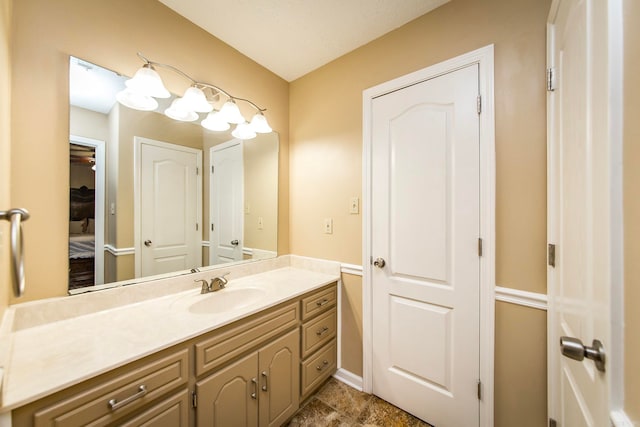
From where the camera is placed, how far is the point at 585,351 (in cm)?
59

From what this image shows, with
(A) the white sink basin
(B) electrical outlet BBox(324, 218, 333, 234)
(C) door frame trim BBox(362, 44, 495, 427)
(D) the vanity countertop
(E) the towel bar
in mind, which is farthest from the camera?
(B) electrical outlet BBox(324, 218, 333, 234)

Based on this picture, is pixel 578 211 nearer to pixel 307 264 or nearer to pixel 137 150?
pixel 307 264

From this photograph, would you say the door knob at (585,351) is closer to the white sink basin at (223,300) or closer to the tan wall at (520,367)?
the tan wall at (520,367)

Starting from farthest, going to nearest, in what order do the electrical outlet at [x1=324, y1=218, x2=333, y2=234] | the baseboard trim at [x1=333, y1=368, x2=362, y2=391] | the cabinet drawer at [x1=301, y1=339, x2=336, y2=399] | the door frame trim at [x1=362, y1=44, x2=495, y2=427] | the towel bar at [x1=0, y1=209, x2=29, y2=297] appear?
1. the electrical outlet at [x1=324, y1=218, x2=333, y2=234]
2. the baseboard trim at [x1=333, y1=368, x2=362, y2=391]
3. the cabinet drawer at [x1=301, y1=339, x2=336, y2=399]
4. the door frame trim at [x1=362, y1=44, x2=495, y2=427]
5. the towel bar at [x1=0, y1=209, x2=29, y2=297]

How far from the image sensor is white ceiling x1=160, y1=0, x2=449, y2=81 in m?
1.40

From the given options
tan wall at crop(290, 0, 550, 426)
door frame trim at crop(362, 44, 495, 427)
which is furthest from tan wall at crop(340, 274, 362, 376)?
door frame trim at crop(362, 44, 495, 427)

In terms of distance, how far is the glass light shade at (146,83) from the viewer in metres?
1.23

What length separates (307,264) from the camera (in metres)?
2.02

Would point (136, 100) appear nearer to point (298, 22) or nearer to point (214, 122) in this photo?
point (214, 122)

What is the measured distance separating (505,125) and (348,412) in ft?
6.15

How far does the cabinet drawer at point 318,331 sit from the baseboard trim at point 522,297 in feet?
3.37

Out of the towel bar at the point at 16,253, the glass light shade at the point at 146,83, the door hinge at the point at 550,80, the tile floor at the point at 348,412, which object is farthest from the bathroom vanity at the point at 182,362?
the door hinge at the point at 550,80

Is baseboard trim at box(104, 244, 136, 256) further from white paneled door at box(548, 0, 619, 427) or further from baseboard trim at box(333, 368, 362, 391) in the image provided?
white paneled door at box(548, 0, 619, 427)

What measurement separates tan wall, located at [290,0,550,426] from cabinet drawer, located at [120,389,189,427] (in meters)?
1.13
